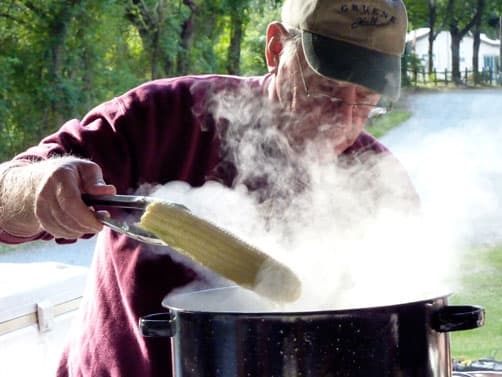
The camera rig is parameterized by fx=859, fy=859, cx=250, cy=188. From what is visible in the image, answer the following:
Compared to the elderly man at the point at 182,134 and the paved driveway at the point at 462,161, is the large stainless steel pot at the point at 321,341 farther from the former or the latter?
the paved driveway at the point at 462,161

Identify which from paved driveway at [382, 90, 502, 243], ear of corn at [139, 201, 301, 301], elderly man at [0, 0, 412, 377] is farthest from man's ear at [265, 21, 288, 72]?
paved driveway at [382, 90, 502, 243]

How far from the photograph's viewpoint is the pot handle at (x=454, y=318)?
940 mm

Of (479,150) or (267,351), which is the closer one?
(267,351)

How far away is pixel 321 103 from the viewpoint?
135cm

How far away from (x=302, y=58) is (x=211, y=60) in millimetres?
2929

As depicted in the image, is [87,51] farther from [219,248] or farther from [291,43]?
[219,248]

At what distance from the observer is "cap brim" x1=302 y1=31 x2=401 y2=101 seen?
128cm

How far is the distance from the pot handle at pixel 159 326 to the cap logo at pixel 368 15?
1.80ft

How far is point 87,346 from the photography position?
4.60 feet

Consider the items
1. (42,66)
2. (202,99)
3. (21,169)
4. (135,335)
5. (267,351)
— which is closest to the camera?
(267,351)


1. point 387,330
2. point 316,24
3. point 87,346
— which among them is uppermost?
point 316,24

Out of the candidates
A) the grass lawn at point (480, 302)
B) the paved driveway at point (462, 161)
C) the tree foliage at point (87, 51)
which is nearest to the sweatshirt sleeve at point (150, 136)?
the paved driveway at point (462, 161)

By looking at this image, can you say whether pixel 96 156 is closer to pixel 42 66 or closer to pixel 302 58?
pixel 302 58

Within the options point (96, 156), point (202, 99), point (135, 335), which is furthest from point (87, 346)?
point (202, 99)
